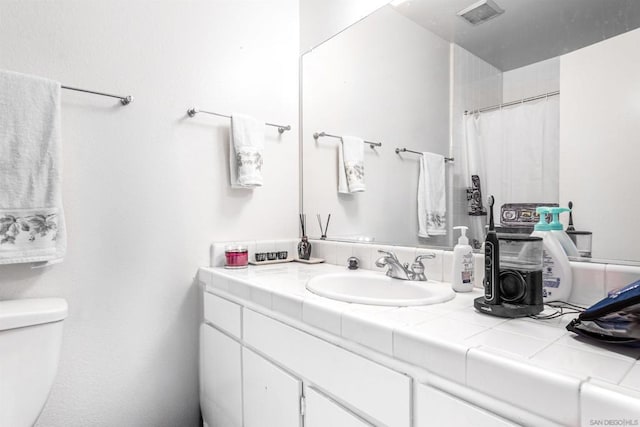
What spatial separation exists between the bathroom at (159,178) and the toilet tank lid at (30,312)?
2.8 inches

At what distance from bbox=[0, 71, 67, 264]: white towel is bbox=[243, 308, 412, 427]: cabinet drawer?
2.37 ft

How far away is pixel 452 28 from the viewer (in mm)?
1291

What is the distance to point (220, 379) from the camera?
1.32 meters

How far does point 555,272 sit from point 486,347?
45cm

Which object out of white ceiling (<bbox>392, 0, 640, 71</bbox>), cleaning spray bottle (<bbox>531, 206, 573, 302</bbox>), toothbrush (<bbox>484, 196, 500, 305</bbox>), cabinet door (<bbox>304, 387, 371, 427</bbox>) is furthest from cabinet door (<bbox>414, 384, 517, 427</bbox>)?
white ceiling (<bbox>392, 0, 640, 71</bbox>)

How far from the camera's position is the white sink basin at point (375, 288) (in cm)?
100

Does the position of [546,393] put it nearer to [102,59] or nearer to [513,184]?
[513,184]

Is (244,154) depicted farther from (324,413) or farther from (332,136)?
(324,413)

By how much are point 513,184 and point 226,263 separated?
44.8 inches

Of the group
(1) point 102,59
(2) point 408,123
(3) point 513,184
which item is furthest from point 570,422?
(1) point 102,59

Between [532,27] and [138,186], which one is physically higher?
[532,27]

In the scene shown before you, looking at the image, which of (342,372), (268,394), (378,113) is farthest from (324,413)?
(378,113)

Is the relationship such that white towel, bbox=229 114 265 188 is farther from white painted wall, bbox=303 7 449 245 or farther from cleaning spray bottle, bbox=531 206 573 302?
cleaning spray bottle, bbox=531 206 573 302

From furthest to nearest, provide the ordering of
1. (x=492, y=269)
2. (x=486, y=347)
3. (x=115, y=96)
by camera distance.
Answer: (x=115, y=96) < (x=492, y=269) < (x=486, y=347)
